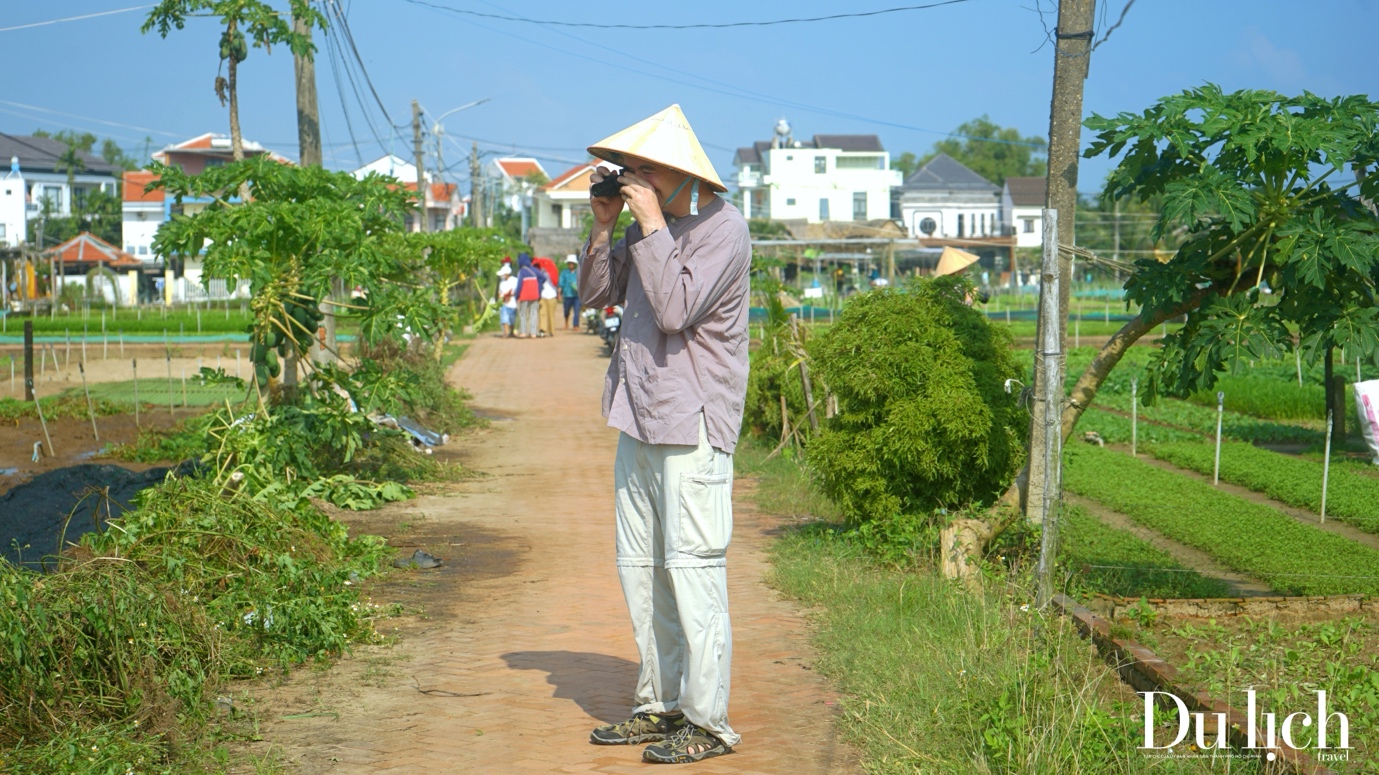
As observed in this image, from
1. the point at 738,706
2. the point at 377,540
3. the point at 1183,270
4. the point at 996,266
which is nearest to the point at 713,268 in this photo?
the point at 738,706

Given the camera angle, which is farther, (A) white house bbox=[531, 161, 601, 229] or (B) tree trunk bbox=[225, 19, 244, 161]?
(A) white house bbox=[531, 161, 601, 229]

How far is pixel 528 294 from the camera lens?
91.2 ft

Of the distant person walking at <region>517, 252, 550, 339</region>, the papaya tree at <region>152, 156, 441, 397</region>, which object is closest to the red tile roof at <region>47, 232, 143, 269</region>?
the distant person walking at <region>517, 252, 550, 339</region>

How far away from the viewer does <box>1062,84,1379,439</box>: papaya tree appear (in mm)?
5566

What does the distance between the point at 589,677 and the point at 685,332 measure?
6.18ft

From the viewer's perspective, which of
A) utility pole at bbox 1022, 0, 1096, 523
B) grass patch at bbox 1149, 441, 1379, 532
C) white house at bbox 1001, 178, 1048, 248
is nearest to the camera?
utility pole at bbox 1022, 0, 1096, 523

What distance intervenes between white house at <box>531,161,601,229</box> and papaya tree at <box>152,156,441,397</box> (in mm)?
58954

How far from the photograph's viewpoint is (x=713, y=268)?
4.25 metres

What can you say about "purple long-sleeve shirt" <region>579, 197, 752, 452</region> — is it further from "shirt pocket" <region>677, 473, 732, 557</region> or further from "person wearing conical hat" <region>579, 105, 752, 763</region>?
"shirt pocket" <region>677, 473, 732, 557</region>

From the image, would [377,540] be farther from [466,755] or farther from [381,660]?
[466,755]

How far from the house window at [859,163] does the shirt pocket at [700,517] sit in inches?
2863

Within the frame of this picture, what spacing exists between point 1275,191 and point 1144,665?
7.77 feet

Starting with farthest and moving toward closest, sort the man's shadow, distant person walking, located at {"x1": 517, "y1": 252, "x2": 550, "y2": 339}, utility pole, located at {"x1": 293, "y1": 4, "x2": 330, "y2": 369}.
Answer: distant person walking, located at {"x1": 517, "y1": 252, "x2": 550, "y2": 339}, utility pole, located at {"x1": 293, "y1": 4, "x2": 330, "y2": 369}, the man's shadow

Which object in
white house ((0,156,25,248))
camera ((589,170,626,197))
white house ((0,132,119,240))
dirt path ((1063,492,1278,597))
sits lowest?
dirt path ((1063,492,1278,597))
